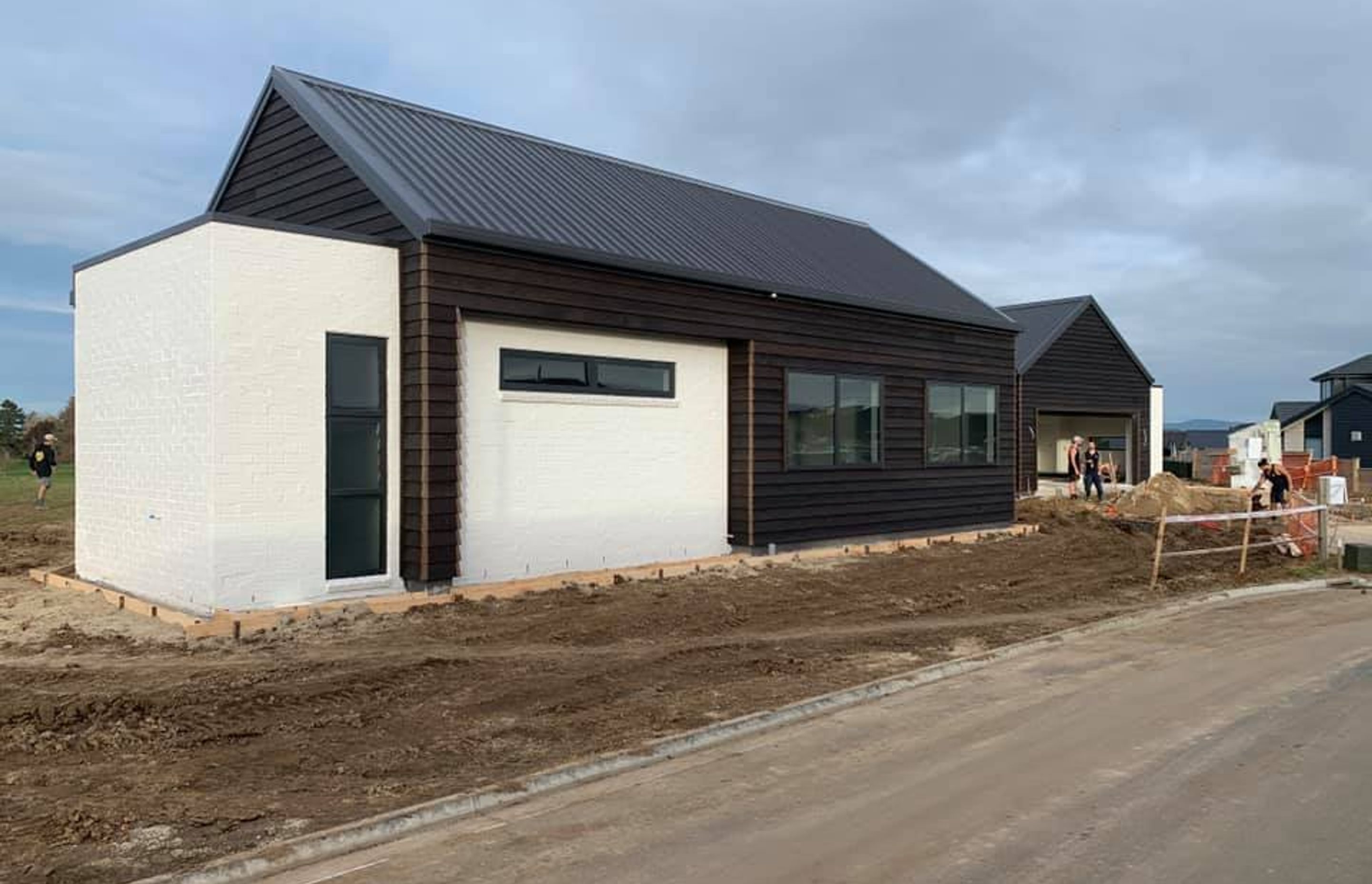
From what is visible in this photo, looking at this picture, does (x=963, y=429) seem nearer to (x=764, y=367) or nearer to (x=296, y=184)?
(x=764, y=367)

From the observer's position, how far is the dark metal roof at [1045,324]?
31578 mm

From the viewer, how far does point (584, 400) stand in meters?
12.8

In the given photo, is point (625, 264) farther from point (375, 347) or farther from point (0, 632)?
point (0, 632)

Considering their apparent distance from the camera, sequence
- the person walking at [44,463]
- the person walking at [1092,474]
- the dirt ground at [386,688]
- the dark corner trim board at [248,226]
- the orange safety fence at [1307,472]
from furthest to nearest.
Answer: the person walking at [1092,474], the orange safety fence at [1307,472], the person walking at [44,463], the dark corner trim board at [248,226], the dirt ground at [386,688]

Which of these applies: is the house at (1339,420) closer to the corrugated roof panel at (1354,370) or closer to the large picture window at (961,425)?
the corrugated roof panel at (1354,370)

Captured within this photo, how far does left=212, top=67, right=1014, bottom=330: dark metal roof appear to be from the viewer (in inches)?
471

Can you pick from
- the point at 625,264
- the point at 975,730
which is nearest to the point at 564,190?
the point at 625,264

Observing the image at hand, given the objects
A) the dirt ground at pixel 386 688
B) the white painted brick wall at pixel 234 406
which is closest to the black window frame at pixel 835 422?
the dirt ground at pixel 386 688

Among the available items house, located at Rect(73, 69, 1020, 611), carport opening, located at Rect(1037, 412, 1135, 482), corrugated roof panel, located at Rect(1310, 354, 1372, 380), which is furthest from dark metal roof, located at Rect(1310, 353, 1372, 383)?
house, located at Rect(73, 69, 1020, 611)

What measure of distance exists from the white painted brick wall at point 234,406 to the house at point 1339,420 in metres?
57.0

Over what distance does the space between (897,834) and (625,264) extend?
9058 mm

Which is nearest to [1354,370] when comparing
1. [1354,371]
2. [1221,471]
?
[1354,371]

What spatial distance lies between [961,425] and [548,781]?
47.6 feet

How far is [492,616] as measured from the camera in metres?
10.4
